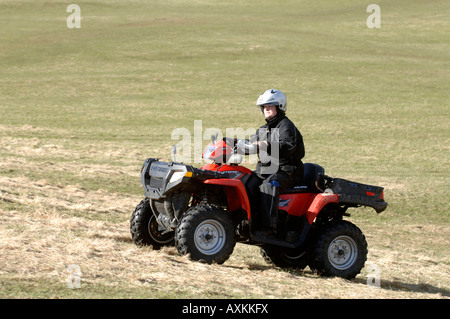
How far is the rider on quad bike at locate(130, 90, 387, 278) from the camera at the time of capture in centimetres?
830

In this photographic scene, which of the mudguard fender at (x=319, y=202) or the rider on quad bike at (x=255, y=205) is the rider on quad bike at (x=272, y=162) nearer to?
the rider on quad bike at (x=255, y=205)

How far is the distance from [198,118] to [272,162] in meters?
20.3

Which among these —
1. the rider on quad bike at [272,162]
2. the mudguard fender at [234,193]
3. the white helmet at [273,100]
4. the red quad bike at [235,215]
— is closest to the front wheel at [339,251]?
the red quad bike at [235,215]

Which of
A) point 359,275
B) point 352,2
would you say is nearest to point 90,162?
point 359,275

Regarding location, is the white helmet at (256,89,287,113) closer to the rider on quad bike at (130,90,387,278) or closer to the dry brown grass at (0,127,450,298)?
the rider on quad bike at (130,90,387,278)

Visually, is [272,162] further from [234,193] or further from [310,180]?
[310,180]

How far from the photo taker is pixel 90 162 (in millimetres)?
19641

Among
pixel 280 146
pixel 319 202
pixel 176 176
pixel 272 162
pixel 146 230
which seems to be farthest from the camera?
pixel 146 230

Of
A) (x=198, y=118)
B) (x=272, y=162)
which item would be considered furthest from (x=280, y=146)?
(x=198, y=118)

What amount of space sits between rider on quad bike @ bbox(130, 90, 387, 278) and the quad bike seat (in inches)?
0.5

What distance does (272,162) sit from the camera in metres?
8.68

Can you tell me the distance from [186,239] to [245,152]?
1210 millimetres

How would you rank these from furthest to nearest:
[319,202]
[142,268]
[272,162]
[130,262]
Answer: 1. [319,202]
2. [272,162]
3. [130,262]
4. [142,268]

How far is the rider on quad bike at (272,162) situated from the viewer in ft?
28.1
